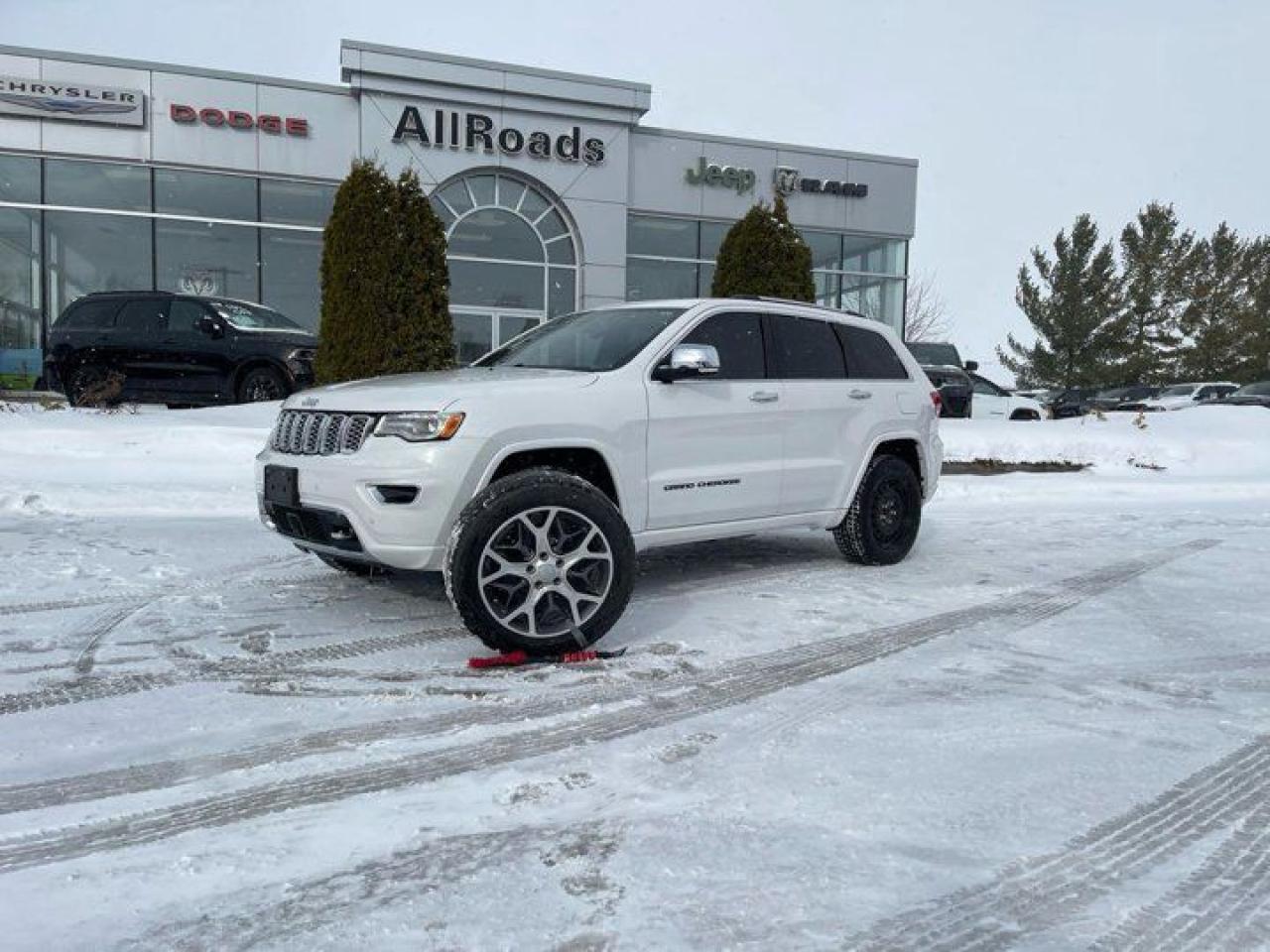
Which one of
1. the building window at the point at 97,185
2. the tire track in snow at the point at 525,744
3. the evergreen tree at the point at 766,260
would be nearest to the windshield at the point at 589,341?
the tire track in snow at the point at 525,744

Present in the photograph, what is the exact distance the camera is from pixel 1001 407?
19.8 metres

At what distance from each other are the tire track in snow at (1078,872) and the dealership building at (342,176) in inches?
724

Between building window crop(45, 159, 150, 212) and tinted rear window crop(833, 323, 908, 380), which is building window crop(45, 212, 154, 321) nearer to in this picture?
building window crop(45, 159, 150, 212)

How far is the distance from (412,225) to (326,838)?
1012 cm

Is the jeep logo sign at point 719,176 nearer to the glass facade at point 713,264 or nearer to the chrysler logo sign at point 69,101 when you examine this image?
the glass facade at point 713,264

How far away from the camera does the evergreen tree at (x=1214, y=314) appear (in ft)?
154

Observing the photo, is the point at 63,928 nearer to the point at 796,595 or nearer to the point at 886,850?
the point at 886,850

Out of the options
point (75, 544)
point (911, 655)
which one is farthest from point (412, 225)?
point (911, 655)

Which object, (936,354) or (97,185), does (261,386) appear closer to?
(97,185)

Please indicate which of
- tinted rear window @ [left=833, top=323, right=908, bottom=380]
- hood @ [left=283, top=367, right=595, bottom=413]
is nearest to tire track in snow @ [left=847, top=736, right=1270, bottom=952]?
hood @ [left=283, top=367, right=595, bottom=413]

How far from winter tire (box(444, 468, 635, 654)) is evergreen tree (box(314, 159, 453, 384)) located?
25.9 feet

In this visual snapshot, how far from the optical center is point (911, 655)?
4.54m

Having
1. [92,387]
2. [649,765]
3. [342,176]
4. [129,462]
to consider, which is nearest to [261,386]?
[92,387]

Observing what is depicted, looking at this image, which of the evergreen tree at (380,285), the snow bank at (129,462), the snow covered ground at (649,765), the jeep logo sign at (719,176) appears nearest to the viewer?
the snow covered ground at (649,765)
